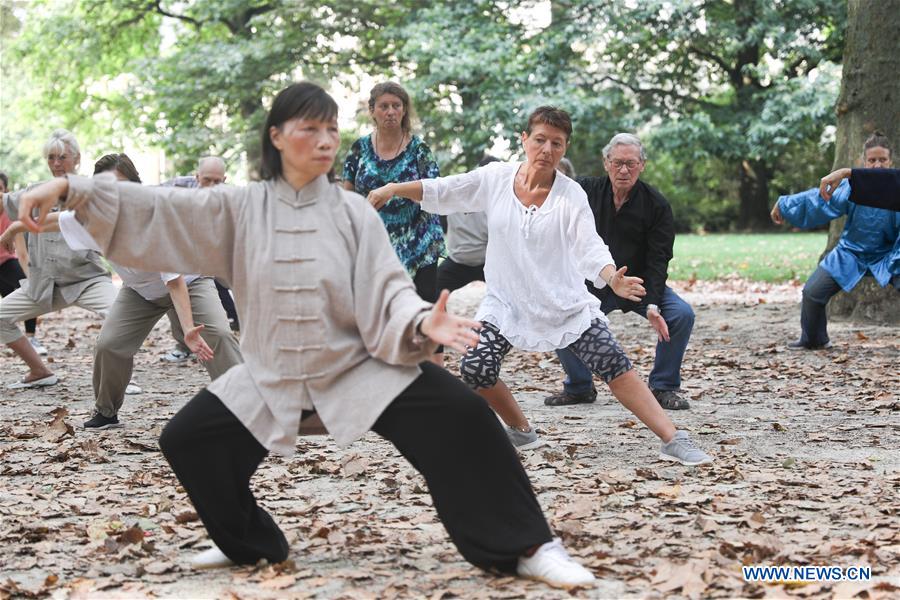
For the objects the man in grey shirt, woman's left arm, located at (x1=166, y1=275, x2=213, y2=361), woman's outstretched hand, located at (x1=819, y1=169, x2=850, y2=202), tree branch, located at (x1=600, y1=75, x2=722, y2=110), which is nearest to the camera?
woman's left arm, located at (x1=166, y1=275, x2=213, y2=361)

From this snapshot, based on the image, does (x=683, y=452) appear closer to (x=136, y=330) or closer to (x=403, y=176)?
(x=403, y=176)

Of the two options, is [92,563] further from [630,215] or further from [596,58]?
[596,58]

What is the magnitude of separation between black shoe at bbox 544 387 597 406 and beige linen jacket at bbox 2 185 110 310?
3.72 m

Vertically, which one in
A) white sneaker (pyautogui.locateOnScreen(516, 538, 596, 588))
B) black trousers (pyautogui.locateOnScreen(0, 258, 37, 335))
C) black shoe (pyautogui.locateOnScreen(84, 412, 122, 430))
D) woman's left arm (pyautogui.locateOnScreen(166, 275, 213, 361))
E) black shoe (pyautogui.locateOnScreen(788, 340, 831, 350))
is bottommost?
black shoe (pyautogui.locateOnScreen(84, 412, 122, 430))

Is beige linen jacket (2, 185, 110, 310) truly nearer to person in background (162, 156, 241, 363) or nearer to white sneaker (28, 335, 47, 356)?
person in background (162, 156, 241, 363)

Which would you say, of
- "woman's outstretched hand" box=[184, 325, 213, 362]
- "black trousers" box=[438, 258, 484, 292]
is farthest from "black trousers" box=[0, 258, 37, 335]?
"woman's outstretched hand" box=[184, 325, 213, 362]

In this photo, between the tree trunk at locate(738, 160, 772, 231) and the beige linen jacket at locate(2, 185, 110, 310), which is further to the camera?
the tree trunk at locate(738, 160, 772, 231)

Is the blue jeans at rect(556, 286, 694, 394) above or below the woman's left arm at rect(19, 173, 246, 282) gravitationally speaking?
below

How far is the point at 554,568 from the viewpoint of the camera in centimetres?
410

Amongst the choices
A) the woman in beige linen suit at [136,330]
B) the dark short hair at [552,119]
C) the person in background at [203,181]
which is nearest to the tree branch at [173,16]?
the person in background at [203,181]

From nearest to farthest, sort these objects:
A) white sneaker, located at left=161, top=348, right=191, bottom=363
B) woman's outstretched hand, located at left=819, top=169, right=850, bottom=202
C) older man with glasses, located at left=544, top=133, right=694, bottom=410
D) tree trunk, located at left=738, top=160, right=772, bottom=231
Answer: older man with glasses, located at left=544, top=133, right=694, bottom=410 < woman's outstretched hand, located at left=819, top=169, right=850, bottom=202 < white sneaker, located at left=161, top=348, right=191, bottom=363 < tree trunk, located at left=738, top=160, right=772, bottom=231

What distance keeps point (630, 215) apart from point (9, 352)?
7528 mm

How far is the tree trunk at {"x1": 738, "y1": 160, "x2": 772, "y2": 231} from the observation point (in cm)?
4162

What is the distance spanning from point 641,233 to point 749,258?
58.2ft
